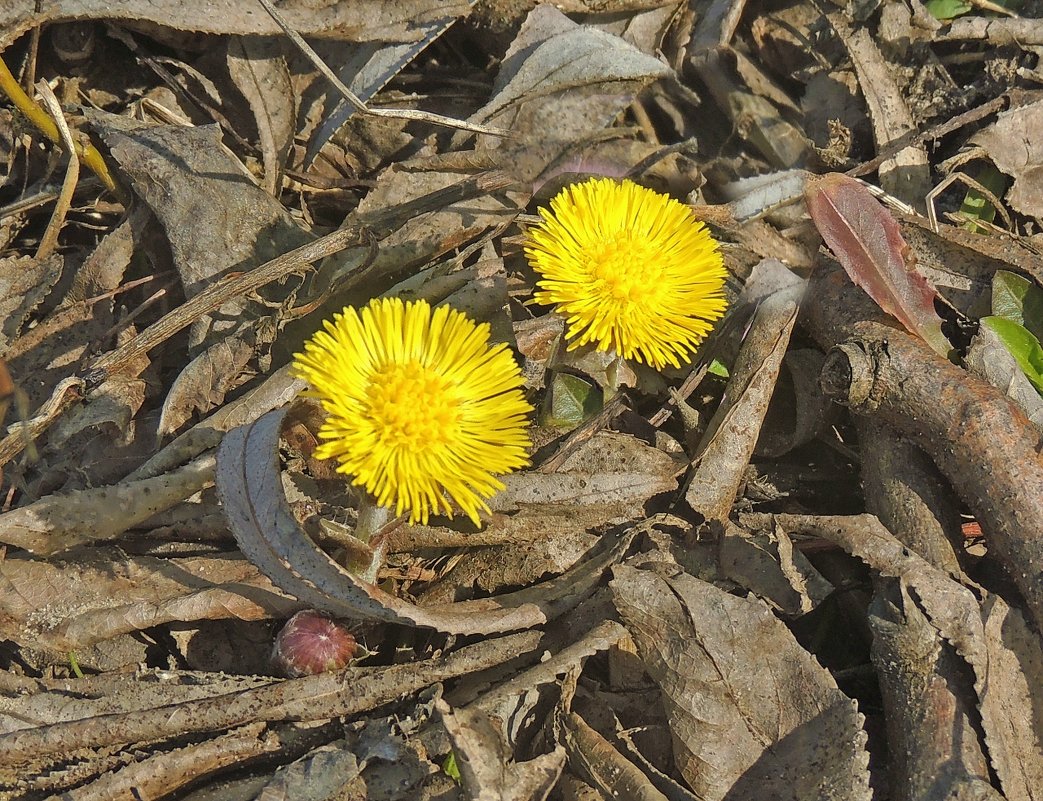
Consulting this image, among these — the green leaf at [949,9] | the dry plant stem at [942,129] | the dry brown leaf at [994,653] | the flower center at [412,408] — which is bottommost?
the dry brown leaf at [994,653]

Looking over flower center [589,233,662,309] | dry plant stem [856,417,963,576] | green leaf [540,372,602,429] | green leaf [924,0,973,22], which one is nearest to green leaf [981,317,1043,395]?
dry plant stem [856,417,963,576]

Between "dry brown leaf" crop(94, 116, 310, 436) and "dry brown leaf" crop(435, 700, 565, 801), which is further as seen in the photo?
"dry brown leaf" crop(94, 116, 310, 436)

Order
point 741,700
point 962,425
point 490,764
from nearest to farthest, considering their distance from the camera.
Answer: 1. point 490,764
2. point 741,700
3. point 962,425

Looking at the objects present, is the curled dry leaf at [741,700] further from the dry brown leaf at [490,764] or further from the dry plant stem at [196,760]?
the dry plant stem at [196,760]

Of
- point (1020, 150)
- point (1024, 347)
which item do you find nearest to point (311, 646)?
point (1024, 347)

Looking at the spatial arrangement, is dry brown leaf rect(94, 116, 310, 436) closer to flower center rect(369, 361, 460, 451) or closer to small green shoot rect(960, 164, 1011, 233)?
flower center rect(369, 361, 460, 451)

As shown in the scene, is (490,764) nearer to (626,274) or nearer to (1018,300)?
(626,274)

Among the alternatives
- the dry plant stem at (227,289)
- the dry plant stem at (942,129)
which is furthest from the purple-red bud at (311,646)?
the dry plant stem at (942,129)
